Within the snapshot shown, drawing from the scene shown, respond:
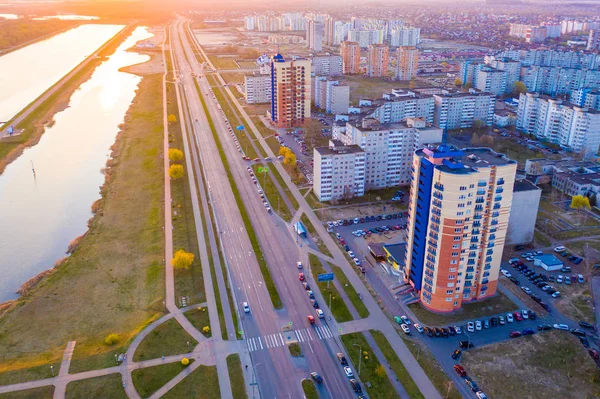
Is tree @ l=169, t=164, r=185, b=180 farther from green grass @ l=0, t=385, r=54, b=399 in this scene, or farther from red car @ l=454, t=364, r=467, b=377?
red car @ l=454, t=364, r=467, b=377

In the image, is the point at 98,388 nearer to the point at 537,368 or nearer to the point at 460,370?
the point at 460,370

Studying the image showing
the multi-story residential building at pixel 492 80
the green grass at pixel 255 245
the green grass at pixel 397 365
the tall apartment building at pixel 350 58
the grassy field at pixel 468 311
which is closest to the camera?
the green grass at pixel 397 365

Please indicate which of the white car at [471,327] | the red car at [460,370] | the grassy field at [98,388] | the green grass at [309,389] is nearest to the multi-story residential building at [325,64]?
the white car at [471,327]

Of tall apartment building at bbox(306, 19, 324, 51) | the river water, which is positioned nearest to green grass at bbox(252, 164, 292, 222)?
the river water

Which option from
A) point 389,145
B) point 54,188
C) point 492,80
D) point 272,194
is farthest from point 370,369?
point 492,80

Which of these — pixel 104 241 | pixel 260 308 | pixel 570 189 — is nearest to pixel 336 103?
pixel 570 189

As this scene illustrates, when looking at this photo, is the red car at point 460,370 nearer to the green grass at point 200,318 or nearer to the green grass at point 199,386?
the green grass at point 199,386
